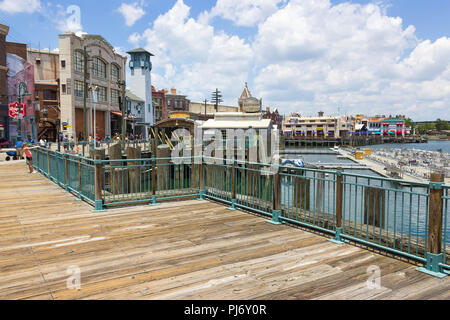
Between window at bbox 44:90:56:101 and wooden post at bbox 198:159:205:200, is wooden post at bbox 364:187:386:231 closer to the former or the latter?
wooden post at bbox 198:159:205:200

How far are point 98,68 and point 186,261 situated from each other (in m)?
→ 51.2

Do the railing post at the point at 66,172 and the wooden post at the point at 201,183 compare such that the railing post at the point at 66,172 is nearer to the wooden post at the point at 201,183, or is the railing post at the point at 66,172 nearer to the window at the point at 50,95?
the wooden post at the point at 201,183

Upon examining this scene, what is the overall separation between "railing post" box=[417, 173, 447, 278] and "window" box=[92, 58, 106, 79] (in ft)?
166

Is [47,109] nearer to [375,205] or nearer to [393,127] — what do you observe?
[375,205]

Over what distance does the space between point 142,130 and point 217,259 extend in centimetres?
6407

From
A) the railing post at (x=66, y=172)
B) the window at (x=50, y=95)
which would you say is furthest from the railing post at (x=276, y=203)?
the window at (x=50, y=95)

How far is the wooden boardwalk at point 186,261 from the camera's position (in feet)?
14.3

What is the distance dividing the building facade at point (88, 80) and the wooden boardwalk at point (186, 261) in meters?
34.0

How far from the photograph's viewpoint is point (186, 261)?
5395mm

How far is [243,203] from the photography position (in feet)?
30.1

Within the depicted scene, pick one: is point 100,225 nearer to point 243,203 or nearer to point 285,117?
point 243,203

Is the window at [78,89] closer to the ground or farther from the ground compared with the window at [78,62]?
closer to the ground

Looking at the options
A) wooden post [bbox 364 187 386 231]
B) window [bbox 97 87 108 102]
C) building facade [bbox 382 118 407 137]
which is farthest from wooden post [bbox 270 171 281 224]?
building facade [bbox 382 118 407 137]

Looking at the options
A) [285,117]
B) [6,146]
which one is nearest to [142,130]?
[6,146]
